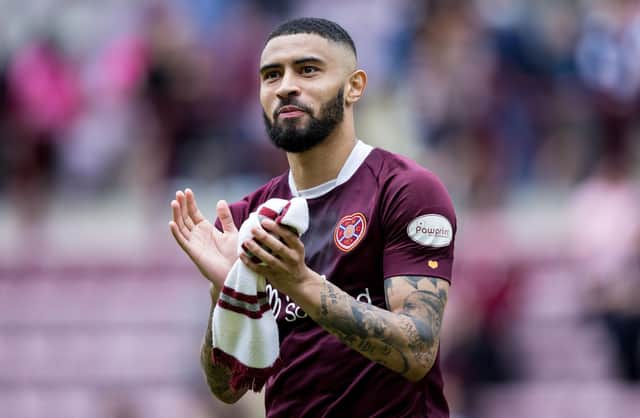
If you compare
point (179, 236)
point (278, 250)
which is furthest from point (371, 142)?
point (278, 250)

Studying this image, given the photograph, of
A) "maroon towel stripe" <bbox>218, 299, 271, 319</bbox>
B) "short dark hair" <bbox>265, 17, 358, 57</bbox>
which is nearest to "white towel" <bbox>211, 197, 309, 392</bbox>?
"maroon towel stripe" <bbox>218, 299, 271, 319</bbox>

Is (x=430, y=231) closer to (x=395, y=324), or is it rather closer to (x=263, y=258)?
(x=395, y=324)

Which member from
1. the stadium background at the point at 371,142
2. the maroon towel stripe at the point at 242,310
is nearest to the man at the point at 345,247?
the maroon towel stripe at the point at 242,310

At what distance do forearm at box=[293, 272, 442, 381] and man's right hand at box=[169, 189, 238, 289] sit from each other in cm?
54

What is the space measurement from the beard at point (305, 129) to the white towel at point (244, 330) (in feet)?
1.26

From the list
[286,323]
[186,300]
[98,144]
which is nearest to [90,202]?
[98,144]

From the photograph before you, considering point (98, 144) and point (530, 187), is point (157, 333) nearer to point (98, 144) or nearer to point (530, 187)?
point (98, 144)

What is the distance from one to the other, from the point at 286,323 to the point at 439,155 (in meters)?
5.94

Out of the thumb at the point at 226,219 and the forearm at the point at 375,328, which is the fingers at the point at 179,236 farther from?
the forearm at the point at 375,328

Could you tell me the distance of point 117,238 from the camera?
1209 cm

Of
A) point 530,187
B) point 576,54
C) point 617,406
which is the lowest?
point 617,406

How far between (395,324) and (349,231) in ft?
1.54

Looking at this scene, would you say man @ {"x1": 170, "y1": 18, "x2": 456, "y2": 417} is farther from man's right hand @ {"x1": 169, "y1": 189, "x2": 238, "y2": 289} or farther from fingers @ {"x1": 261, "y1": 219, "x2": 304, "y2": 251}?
fingers @ {"x1": 261, "y1": 219, "x2": 304, "y2": 251}

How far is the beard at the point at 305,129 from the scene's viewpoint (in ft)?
15.5
